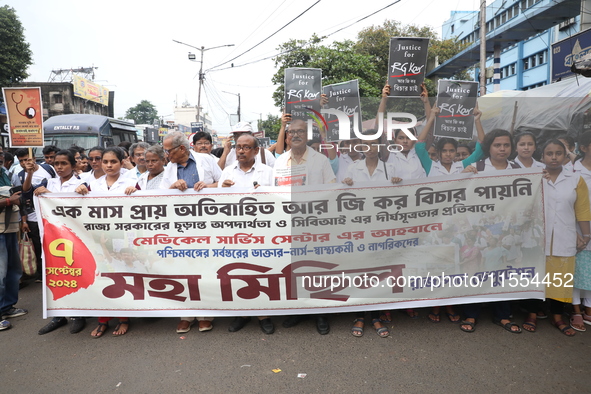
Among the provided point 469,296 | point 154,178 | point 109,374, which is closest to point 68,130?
point 154,178

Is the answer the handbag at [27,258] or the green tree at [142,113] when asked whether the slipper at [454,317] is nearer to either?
the handbag at [27,258]

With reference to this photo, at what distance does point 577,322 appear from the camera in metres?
3.71

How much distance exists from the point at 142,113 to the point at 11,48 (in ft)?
210

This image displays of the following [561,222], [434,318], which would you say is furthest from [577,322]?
[434,318]

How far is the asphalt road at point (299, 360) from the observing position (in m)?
2.95

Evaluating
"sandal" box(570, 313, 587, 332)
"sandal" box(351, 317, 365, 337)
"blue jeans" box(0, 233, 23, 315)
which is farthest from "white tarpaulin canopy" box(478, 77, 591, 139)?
"blue jeans" box(0, 233, 23, 315)

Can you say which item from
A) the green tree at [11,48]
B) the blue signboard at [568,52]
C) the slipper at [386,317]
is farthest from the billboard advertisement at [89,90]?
the slipper at [386,317]

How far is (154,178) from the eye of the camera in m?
4.09

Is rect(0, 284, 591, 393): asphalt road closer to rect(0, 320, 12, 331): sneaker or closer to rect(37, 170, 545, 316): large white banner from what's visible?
rect(0, 320, 12, 331): sneaker

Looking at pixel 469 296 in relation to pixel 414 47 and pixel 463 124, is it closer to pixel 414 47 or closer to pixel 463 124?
pixel 463 124

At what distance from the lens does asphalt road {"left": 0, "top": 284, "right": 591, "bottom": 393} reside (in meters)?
2.95

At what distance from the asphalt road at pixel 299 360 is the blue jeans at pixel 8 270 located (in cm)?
41

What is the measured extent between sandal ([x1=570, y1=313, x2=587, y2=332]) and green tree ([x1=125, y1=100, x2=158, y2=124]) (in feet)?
280

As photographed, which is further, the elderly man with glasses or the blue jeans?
the blue jeans
